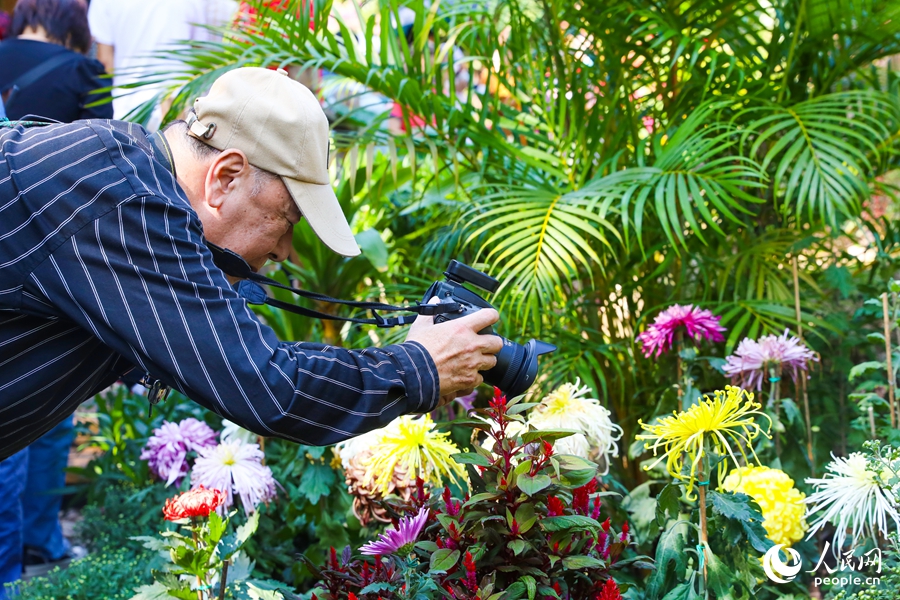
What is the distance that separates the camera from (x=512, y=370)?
150 cm

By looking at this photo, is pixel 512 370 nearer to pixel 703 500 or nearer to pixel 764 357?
pixel 703 500

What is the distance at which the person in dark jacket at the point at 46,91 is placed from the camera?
3.26 meters

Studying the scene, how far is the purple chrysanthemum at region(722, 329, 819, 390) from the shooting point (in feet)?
6.89

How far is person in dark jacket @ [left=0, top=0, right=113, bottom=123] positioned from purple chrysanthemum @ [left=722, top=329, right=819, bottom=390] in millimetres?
2540

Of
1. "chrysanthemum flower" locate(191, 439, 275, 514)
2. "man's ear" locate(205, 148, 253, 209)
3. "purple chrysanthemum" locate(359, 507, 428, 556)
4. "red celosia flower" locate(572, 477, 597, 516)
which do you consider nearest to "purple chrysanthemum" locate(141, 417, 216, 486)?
"chrysanthemum flower" locate(191, 439, 275, 514)

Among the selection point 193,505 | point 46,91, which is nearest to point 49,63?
point 46,91

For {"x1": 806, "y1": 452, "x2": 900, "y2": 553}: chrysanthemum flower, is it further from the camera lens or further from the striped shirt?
the striped shirt

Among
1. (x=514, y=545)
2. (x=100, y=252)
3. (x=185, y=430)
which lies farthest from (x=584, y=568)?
(x=185, y=430)

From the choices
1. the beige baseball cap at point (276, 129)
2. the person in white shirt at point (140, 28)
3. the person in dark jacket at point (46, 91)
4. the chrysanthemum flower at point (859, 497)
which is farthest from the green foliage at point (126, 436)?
the chrysanthemum flower at point (859, 497)

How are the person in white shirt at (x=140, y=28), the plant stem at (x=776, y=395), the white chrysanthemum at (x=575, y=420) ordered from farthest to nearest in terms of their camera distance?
the person in white shirt at (x=140, y=28)
the plant stem at (x=776, y=395)
the white chrysanthemum at (x=575, y=420)

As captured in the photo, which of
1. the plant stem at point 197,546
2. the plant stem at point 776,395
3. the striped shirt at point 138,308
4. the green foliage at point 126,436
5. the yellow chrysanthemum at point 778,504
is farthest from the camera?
the green foliage at point 126,436

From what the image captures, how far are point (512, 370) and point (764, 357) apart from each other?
3.02 ft

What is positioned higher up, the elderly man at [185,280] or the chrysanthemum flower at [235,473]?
the elderly man at [185,280]

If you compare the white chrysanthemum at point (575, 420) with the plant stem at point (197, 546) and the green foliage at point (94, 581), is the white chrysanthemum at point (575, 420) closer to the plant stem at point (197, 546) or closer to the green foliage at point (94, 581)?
the plant stem at point (197, 546)
